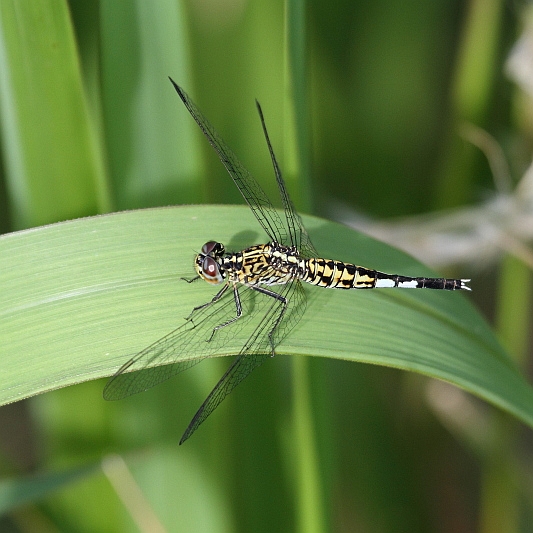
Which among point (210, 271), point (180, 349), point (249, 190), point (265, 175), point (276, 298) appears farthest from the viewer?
point (265, 175)

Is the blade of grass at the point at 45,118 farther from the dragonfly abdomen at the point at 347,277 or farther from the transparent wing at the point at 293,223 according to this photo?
the dragonfly abdomen at the point at 347,277

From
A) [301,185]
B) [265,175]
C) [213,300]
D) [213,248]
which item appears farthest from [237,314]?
[265,175]

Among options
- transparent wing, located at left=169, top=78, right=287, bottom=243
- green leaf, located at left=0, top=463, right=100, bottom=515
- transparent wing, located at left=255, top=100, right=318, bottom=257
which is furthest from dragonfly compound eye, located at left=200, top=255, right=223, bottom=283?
green leaf, located at left=0, top=463, right=100, bottom=515

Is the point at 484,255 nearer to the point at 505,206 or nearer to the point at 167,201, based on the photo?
the point at 505,206

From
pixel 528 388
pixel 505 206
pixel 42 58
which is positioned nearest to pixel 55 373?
pixel 42 58

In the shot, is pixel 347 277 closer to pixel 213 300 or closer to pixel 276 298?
pixel 276 298
